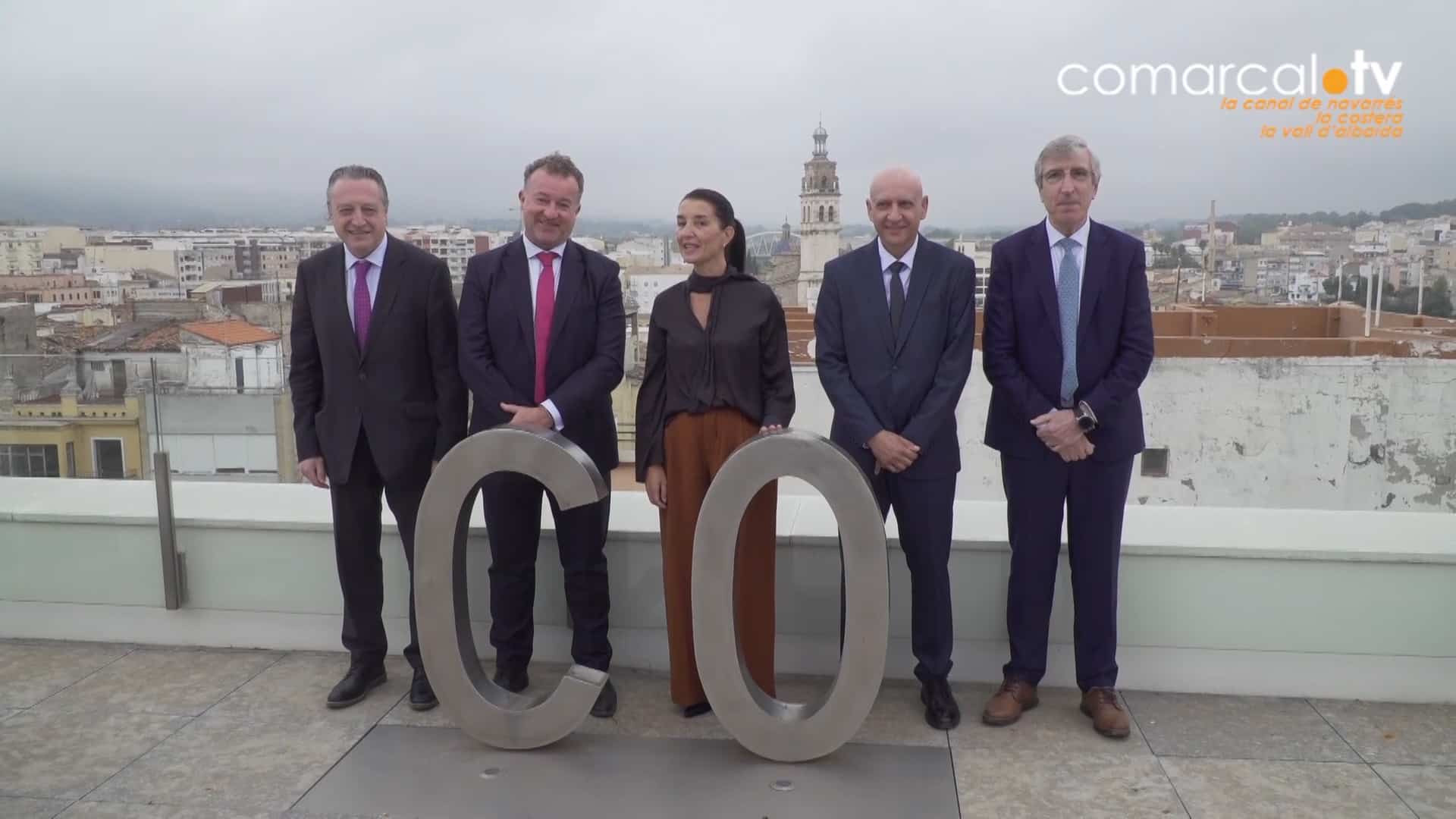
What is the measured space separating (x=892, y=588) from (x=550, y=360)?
1624mm

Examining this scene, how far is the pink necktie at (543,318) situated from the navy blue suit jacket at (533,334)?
2cm

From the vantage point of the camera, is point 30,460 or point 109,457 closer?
point 109,457

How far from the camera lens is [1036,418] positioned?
134 inches

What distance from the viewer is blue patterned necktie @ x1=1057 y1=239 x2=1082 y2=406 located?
3453 mm

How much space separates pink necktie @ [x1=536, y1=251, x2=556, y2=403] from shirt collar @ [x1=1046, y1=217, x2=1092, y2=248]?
5.96 feet

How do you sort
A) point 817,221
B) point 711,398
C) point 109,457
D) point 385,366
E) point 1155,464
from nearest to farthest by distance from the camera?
point 711,398, point 385,366, point 109,457, point 817,221, point 1155,464

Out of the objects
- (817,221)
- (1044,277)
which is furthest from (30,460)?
(817,221)

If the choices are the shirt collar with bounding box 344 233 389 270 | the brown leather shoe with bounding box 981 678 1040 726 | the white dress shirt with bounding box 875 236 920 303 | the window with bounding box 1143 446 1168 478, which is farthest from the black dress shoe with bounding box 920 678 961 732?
the window with bounding box 1143 446 1168 478

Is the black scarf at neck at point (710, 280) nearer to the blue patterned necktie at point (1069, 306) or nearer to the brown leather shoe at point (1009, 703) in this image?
the blue patterned necktie at point (1069, 306)

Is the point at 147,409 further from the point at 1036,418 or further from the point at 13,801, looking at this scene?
the point at 1036,418

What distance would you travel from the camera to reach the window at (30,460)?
189 inches

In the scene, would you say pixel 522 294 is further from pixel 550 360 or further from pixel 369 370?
pixel 369 370

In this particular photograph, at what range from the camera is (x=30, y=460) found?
489 cm

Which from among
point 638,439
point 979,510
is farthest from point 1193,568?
point 638,439
